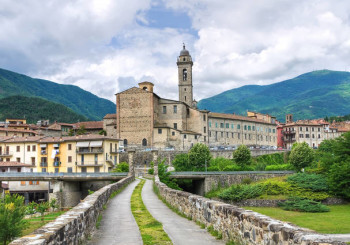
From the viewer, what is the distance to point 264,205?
4688 centimetres

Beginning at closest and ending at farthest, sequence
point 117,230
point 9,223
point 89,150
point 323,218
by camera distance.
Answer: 1. point 117,230
2. point 9,223
3. point 323,218
4. point 89,150

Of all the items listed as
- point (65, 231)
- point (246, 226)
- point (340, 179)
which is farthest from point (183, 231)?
point (340, 179)

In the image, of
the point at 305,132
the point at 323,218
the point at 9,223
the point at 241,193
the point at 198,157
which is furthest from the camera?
the point at 305,132

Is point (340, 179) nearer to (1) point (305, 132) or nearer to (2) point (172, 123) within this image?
(2) point (172, 123)

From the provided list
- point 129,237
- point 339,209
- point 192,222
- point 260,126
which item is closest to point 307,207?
point 339,209

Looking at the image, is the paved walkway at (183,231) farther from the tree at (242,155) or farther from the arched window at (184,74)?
the arched window at (184,74)

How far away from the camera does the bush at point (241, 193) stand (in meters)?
48.3

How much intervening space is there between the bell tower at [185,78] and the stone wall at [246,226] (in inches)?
3408

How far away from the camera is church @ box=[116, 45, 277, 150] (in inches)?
3157

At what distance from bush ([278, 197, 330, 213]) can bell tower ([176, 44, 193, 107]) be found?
5807 cm

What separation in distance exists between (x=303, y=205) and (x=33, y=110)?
139 metres

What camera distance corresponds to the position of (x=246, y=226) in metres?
8.69

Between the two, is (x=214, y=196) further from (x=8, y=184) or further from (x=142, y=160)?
(x=8, y=184)

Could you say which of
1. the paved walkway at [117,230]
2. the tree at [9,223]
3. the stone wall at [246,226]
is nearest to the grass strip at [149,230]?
the paved walkway at [117,230]
